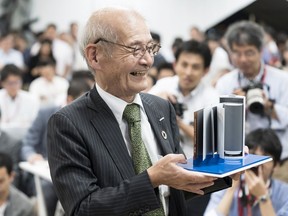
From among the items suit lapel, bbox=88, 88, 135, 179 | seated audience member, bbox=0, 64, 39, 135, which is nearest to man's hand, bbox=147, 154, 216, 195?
suit lapel, bbox=88, 88, 135, 179

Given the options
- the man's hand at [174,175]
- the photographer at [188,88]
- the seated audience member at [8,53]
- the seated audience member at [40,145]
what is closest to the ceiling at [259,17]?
the seated audience member at [8,53]

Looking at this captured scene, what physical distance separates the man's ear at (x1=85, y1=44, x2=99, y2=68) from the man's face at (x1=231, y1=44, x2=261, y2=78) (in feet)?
5.47

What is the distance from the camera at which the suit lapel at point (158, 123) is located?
4.75 ft

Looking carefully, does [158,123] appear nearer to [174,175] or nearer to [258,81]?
[174,175]

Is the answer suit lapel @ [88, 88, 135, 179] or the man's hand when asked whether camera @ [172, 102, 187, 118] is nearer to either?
suit lapel @ [88, 88, 135, 179]

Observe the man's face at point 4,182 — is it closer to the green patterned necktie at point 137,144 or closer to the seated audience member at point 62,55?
the green patterned necktie at point 137,144

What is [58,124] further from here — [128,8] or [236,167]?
[236,167]

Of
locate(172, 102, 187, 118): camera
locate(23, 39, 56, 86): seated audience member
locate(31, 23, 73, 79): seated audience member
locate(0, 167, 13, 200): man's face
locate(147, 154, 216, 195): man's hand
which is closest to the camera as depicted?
locate(147, 154, 216, 195): man's hand

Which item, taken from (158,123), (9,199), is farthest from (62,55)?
(158,123)

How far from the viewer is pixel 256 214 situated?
8.11 feet

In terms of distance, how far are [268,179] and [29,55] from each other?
6.42 m

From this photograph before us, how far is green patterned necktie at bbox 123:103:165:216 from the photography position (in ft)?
4.51

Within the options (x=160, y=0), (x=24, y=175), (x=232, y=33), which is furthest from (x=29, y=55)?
(x=232, y=33)

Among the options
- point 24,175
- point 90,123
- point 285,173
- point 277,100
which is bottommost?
point 24,175
